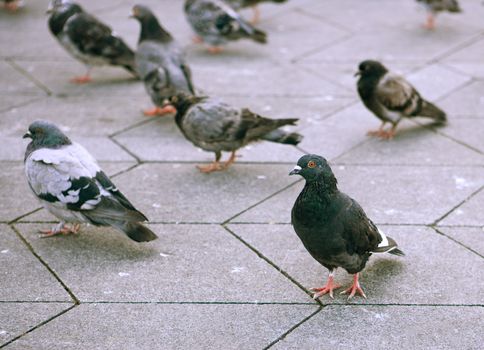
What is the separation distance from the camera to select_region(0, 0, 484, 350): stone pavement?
4.59 meters

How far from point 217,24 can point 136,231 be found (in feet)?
14.6

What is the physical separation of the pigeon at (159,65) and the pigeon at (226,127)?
93cm

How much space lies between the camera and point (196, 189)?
6270mm

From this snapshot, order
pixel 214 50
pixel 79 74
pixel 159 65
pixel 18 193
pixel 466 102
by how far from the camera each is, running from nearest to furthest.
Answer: pixel 18 193
pixel 159 65
pixel 466 102
pixel 79 74
pixel 214 50

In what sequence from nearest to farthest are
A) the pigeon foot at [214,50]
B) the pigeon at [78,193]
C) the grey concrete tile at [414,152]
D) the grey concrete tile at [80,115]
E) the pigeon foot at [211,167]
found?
the pigeon at [78,193] → the pigeon foot at [211,167] → the grey concrete tile at [414,152] → the grey concrete tile at [80,115] → the pigeon foot at [214,50]

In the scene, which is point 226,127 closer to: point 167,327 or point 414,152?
point 414,152

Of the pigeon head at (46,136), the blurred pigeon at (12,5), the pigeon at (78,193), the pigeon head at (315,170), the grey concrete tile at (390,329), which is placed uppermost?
the pigeon head at (315,170)

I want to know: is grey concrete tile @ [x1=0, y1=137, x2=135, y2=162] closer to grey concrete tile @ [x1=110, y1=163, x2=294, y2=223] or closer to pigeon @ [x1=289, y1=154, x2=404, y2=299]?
grey concrete tile @ [x1=110, y1=163, x2=294, y2=223]

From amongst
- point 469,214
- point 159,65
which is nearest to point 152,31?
point 159,65

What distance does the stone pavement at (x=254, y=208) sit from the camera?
459 centimetres

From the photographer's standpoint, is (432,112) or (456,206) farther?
(432,112)

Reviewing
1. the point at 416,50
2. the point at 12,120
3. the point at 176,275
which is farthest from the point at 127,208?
the point at 416,50

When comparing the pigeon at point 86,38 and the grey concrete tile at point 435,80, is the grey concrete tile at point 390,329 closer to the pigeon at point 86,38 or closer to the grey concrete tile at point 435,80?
the grey concrete tile at point 435,80

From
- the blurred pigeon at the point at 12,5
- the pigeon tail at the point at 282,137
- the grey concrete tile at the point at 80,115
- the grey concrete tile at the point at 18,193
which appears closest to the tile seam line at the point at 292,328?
the pigeon tail at the point at 282,137
